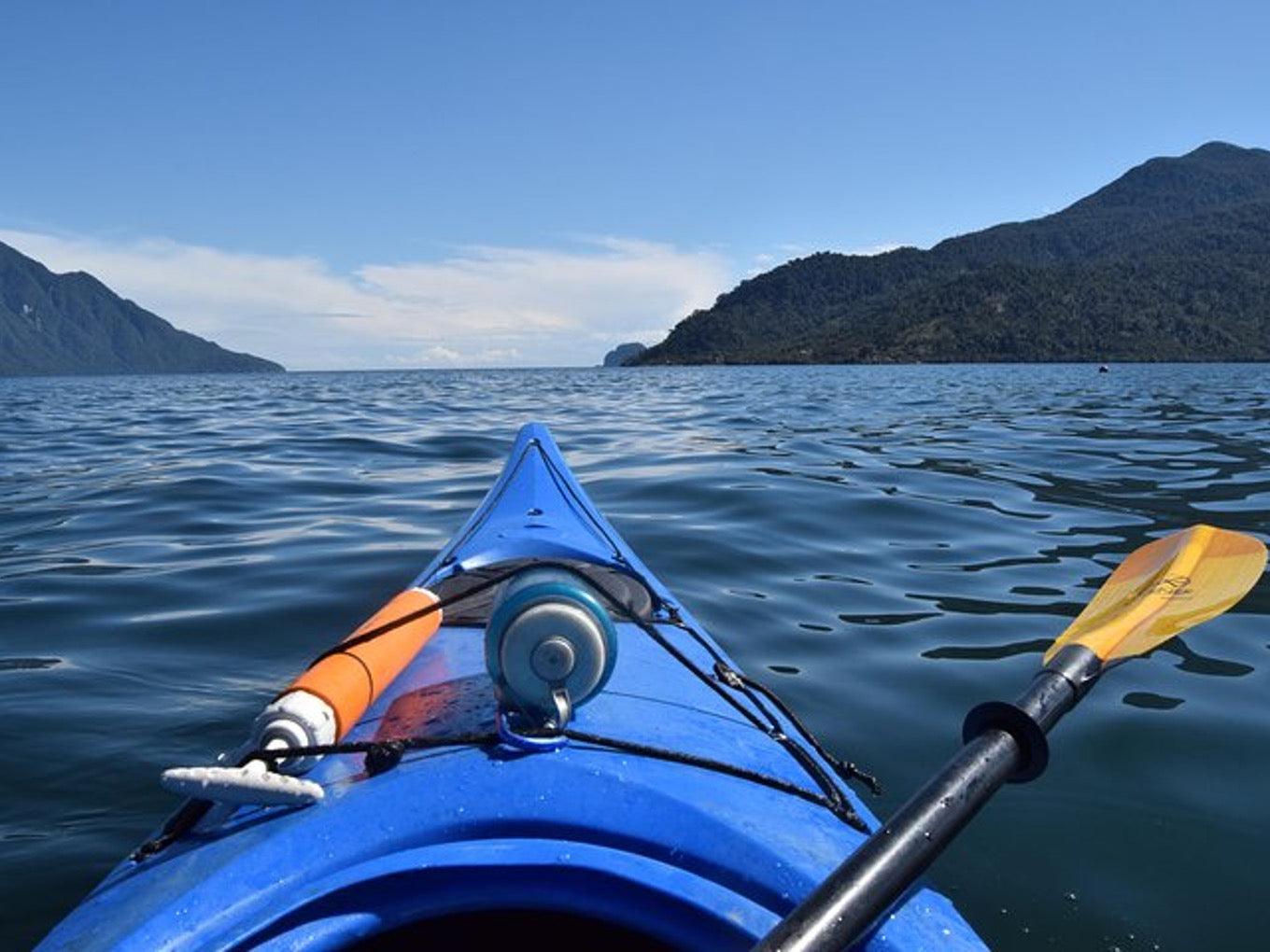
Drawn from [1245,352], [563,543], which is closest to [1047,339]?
[1245,352]

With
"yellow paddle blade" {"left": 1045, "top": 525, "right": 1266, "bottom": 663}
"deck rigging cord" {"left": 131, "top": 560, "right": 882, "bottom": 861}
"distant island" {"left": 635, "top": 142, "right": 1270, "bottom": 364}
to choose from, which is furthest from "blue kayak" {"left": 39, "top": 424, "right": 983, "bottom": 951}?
"distant island" {"left": 635, "top": 142, "right": 1270, "bottom": 364}

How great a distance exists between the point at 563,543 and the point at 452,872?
2505 mm

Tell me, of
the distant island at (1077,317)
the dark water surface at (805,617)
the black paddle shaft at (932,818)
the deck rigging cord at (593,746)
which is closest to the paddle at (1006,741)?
the black paddle shaft at (932,818)

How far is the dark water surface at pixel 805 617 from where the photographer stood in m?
2.79

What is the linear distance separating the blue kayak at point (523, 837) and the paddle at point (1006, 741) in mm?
103

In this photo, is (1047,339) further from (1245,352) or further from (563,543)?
(563,543)

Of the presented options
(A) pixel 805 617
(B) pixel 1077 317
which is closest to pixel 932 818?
(A) pixel 805 617

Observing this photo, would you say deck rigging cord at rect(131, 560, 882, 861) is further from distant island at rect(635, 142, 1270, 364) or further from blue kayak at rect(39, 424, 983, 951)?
distant island at rect(635, 142, 1270, 364)

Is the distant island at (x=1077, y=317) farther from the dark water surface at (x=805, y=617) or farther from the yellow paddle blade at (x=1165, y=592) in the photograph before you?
the yellow paddle blade at (x=1165, y=592)

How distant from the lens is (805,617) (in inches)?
205

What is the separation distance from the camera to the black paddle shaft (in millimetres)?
1354

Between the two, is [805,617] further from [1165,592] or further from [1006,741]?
[1006,741]

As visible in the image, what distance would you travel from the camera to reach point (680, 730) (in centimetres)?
204

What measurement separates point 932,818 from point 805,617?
362 cm
